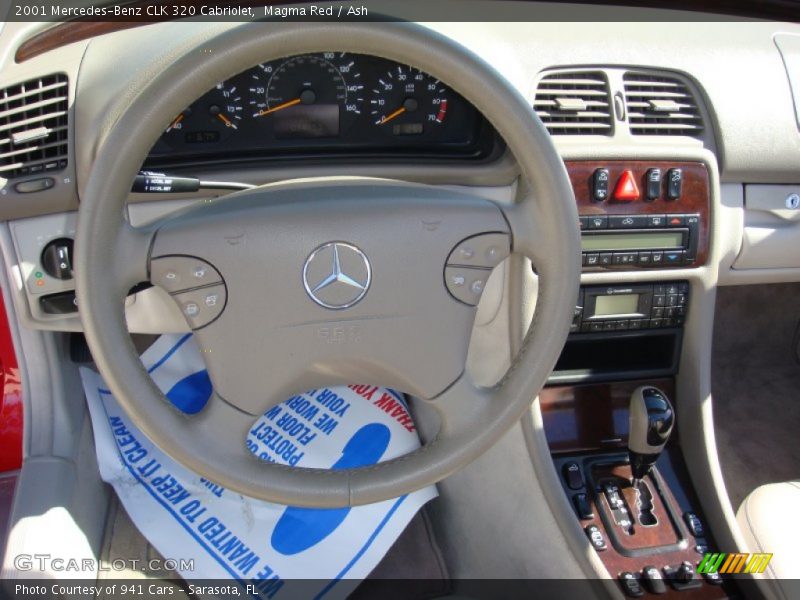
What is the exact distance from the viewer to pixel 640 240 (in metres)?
1.55

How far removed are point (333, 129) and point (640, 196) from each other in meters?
0.65

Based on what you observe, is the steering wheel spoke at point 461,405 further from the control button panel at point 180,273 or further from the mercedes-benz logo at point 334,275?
the control button panel at point 180,273

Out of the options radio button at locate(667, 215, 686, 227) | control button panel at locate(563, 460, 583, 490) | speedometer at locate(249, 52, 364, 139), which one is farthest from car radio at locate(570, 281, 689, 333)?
speedometer at locate(249, 52, 364, 139)

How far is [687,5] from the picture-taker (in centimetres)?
171

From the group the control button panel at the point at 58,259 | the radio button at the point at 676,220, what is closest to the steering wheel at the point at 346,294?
the control button panel at the point at 58,259

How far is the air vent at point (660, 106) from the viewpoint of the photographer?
5.10ft

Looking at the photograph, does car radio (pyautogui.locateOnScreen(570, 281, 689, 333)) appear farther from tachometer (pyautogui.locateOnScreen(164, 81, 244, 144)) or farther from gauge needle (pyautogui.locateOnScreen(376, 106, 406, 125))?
tachometer (pyautogui.locateOnScreen(164, 81, 244, 144))

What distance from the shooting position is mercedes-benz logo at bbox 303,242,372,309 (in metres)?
1.08

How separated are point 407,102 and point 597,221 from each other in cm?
47

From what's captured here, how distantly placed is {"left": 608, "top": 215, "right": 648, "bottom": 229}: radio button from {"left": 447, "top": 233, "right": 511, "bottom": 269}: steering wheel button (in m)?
0.48

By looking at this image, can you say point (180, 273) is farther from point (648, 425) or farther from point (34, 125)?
point (648, 425)

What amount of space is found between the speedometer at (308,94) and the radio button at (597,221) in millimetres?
521

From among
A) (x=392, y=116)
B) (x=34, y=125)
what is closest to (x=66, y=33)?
(x=34, y=125)

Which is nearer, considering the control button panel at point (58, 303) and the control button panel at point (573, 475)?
the control button panel at point (58, 303)
